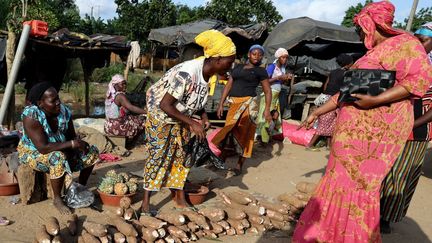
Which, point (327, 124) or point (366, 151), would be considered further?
point (327, 124)

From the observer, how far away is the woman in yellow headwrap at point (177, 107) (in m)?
3.14

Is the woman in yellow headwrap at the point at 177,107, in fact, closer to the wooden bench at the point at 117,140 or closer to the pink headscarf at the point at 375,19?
the pink headscarf at the point at 375,19

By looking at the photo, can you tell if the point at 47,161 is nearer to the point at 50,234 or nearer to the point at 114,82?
the point at 50,234

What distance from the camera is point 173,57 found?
28.2 metres

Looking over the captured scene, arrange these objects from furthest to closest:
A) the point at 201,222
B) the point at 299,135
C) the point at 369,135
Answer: the point at 299,135
the point at 201,222
the point at 369,135

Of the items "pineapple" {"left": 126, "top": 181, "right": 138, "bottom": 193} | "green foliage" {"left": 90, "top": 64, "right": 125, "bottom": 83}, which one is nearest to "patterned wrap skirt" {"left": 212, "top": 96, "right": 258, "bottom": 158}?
"pineapple" {"left": 126, "top": 181, "right": 138, "bottom": 193}

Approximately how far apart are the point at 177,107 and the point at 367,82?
1.56 m

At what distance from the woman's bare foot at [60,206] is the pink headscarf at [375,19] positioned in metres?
2.87

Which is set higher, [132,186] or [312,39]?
[312,39]

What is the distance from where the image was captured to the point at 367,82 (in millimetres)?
2307

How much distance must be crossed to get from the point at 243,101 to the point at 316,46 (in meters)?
6.13

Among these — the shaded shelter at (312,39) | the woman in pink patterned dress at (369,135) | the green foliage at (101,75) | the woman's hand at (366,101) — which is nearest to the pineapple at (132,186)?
the woman in pink patterned dress at (369,135)

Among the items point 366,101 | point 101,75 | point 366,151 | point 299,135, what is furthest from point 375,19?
point 101,75

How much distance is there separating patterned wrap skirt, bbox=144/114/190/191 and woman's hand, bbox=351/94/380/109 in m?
1.65
